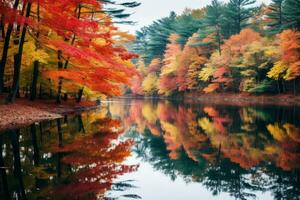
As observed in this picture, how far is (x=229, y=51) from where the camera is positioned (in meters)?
48.9

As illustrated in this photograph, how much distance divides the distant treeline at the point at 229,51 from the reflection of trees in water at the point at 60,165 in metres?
30.9

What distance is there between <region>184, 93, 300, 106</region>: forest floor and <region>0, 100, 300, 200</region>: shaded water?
2703 cm

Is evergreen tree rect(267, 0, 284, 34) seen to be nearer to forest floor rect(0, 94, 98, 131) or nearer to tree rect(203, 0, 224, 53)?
tree rect(203, 0, 224, 53)

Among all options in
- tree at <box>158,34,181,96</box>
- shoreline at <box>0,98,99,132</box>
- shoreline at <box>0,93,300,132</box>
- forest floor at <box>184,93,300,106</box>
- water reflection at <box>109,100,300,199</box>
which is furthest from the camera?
tree at <box>158,34,181,96</box>

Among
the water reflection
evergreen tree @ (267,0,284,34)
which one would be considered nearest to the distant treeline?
evergreen tree @ (267,0,284,34)

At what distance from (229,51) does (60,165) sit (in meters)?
43.3

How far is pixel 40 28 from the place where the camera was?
20.2m

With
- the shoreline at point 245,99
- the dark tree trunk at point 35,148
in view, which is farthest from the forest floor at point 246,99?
the dark tree trunk at point 35,148

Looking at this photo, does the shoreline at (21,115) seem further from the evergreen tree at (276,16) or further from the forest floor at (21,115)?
the evergreen tree at (276,16)

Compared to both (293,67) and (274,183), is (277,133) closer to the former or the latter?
(274,183)

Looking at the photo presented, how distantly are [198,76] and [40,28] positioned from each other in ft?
126

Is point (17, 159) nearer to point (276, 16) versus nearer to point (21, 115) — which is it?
point (21, 115)

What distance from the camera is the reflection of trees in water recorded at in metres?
6.40

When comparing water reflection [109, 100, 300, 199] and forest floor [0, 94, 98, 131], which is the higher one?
forest floor [0, 94, 98, 131]
